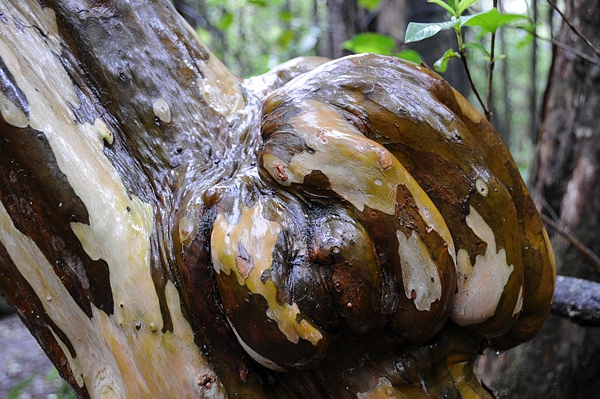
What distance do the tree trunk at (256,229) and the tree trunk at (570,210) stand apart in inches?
38.7

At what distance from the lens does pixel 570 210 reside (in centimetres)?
206

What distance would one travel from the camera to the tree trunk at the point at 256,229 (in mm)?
938

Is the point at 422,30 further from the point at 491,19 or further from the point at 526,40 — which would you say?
the point at 526,40

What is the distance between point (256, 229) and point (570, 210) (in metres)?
1.64

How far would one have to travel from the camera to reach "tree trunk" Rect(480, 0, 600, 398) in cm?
198

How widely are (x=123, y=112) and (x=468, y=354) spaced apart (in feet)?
3.16

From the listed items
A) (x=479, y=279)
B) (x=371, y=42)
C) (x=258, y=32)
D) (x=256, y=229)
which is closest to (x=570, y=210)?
(x=371, y=42)

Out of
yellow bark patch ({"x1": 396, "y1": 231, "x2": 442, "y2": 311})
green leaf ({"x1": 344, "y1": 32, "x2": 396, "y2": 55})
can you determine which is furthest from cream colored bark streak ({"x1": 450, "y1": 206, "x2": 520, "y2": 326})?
green leaf ({"x1": 344, "y1": 32, "x2": 396, "y2": 55})

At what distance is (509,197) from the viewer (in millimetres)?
1108

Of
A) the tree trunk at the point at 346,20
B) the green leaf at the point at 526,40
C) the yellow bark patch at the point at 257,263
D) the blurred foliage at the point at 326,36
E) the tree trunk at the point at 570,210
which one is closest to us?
the yellow bark patch at the point at 257,263

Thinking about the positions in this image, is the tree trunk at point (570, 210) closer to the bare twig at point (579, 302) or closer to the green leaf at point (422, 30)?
the bare twig at point (579, 302)

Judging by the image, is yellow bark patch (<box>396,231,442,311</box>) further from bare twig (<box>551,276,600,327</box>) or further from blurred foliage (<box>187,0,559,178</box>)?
bare twig (<box>551,276,600,327</box>)

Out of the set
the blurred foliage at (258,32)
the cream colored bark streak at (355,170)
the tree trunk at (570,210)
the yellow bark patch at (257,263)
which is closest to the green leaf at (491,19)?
the cream colored bark streak at (355,170)

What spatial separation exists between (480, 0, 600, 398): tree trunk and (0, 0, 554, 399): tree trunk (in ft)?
3.22
